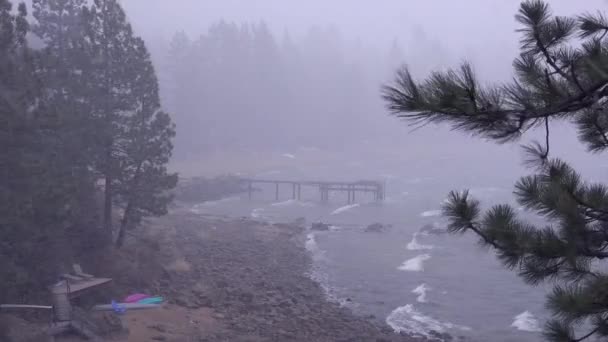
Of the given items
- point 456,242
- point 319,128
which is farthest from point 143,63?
point 319,128

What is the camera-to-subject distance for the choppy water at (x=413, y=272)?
751 inches

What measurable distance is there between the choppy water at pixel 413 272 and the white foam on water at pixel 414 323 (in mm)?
28

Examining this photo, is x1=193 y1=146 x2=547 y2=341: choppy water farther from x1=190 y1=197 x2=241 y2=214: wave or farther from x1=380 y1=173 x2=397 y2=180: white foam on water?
x1=380 y1=173 x2=397 y2=180: white foam on water

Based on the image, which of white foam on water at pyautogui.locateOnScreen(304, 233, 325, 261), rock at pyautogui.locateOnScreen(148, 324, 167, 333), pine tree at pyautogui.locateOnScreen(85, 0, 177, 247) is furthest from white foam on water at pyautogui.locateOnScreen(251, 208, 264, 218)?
rock at pyautogui.locateOnScreen(148, 324, 167, 333)

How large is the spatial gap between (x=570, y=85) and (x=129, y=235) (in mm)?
20841

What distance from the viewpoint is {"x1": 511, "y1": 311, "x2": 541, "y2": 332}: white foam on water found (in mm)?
18130

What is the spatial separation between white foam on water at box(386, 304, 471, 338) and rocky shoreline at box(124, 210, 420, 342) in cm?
64

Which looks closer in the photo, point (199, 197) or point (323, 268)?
point (323, 268)

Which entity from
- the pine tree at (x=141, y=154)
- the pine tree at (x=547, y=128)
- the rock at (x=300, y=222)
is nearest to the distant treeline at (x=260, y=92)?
the rock at (x=300, y=222)

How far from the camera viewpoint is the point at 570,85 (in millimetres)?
4590

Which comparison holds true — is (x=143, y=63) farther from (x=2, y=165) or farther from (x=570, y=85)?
(x=570, y=85)

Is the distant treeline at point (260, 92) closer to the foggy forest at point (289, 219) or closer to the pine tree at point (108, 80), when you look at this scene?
the foggy forest at point (289, 219)

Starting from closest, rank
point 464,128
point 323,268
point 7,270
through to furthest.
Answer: point 464,128 → point 7,270 → point 323,268

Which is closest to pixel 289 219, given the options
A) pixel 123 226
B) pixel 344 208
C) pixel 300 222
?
pixel 300 222
